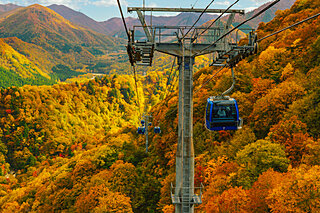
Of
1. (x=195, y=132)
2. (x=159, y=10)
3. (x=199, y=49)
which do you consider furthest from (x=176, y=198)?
(x=195, y=132)

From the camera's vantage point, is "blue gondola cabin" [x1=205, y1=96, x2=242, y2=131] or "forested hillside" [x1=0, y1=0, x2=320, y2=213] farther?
"forested hillside" [x1=0, y1=0, x2=320, y2=213]

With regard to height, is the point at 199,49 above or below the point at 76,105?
above

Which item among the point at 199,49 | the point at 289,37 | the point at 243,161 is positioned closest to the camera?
the point at 199,49

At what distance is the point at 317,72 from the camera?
3048 cm

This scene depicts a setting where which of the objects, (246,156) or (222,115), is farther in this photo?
(246,156)

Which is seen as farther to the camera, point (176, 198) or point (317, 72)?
point (317, 72)

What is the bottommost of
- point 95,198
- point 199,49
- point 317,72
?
point 95,198

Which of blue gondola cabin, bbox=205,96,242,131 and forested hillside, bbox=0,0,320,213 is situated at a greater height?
blue gondola cabin, bbox=205,96,242,131

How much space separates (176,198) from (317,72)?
28.6 meters

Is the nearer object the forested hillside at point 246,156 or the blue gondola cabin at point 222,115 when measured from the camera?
the blue gondola cabin at point 222,115

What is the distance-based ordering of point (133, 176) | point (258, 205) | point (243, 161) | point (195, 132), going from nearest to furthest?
1. point (258, 205)
2. point (243, 161)
3. point (195, 132)
4. point (133, 176)

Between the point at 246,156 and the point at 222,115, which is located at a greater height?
the point at 222,115

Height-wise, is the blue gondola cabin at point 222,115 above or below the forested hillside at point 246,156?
above

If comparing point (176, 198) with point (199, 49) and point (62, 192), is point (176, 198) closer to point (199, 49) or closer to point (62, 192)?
point (199, 49)
